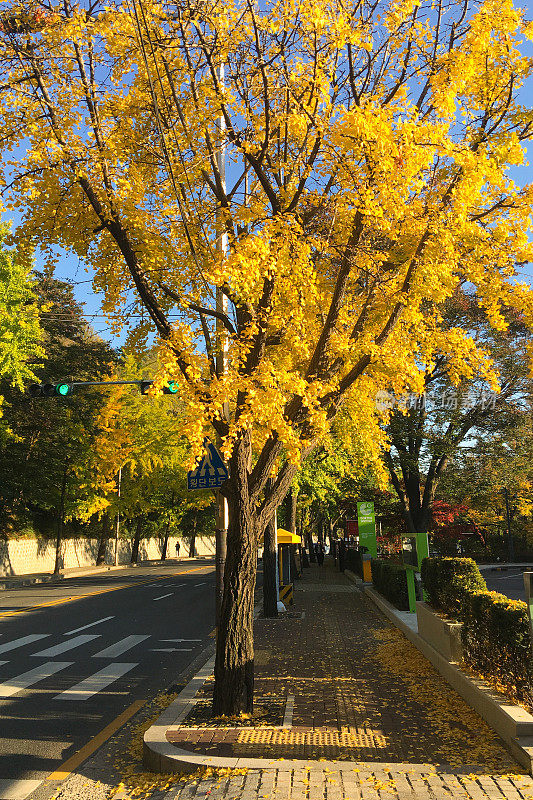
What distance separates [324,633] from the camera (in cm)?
1310

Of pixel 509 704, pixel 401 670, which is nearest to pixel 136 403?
pixel 401 670

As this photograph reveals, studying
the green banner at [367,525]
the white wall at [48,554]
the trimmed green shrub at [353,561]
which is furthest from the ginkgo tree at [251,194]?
the white wall at [48,554]

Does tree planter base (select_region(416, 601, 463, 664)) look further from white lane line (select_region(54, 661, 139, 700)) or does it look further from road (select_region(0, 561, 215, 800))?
white lane line (select_region(54, 661, 139, 700))

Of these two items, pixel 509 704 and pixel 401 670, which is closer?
pixel 509 704

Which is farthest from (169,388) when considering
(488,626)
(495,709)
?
(495,709)

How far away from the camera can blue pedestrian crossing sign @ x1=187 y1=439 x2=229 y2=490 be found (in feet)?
27.7

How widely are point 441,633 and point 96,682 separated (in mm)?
4991

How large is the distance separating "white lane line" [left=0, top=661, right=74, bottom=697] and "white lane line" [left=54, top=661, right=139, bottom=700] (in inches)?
25.2

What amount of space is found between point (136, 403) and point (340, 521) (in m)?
27.3

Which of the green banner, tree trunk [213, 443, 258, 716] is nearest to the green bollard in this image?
tree trunk [213, 443, 258, 716]

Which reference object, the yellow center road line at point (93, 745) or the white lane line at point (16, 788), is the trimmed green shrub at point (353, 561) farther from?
the white lane line at point (16, 788)

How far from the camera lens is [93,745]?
658 centimetres

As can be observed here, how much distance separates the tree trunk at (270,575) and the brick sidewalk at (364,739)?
17.6 ft

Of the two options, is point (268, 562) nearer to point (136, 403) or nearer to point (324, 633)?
point (324, 633)
